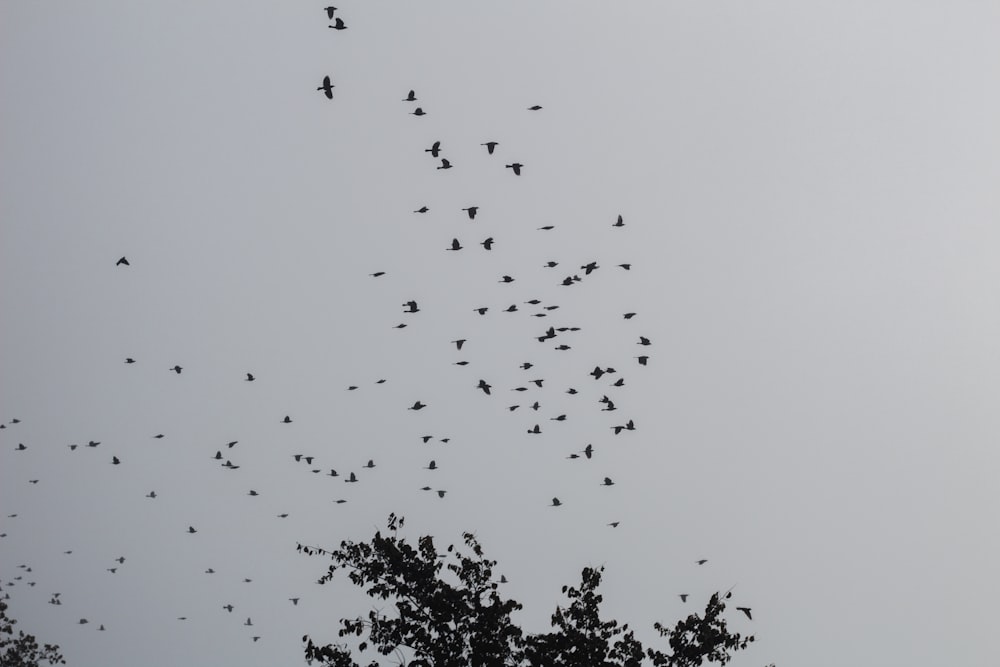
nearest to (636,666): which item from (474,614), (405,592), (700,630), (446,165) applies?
(700,630)

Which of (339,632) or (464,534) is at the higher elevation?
(464,534)

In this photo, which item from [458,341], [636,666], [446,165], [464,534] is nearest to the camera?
[636,666]

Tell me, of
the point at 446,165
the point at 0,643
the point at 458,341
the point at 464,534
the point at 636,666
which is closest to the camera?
the point at 636,666

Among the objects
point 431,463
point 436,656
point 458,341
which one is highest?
point 458,341

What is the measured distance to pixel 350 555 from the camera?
33.0 meters

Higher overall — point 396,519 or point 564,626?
point 396,519

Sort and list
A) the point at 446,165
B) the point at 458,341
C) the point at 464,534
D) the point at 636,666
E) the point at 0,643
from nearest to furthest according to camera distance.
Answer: the point at 636,666 → the point at 464,534 → the point at 446,165 → the point at 458,341 → the point at 0,643

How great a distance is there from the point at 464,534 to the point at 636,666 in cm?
586

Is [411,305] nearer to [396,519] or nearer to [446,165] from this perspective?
[446,165]

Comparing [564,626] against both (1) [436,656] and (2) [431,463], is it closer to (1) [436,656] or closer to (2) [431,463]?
(1) [436,656]

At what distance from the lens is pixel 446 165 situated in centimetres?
3881

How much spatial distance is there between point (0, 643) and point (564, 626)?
154 ft

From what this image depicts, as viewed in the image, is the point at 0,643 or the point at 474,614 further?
the point at 0,643

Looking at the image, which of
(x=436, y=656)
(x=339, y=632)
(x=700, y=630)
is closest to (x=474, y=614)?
(x=436, y=656)
